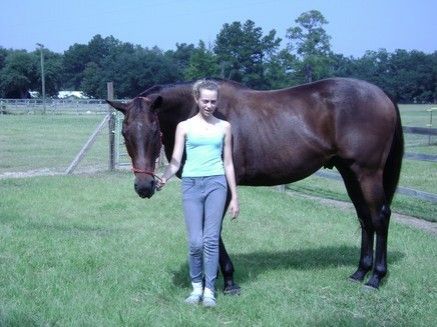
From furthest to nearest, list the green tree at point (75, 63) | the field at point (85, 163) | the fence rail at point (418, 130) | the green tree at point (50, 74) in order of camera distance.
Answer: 1. the green tree at point (75, 63)
2. the green tree at point (50, 74)
3. the field at point (85, 163)
4. the fence rail at point (418, 130)

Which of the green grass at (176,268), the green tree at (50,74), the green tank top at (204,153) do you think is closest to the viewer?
the green grass at (176,268)

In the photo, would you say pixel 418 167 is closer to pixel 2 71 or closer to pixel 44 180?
pixel 44 180

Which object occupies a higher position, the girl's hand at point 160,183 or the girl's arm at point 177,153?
the girl's arm at point 177,153

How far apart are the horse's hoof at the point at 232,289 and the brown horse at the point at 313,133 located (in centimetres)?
8

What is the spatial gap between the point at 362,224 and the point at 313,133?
3.65 feet

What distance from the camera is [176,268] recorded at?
17.9ft

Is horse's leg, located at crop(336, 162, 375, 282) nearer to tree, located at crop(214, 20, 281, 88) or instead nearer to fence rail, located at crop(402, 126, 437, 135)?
fence rail, located at crop(402, 126, 437, 135)

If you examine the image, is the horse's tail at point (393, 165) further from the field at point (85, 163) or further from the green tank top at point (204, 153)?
the field at point (85, 163)

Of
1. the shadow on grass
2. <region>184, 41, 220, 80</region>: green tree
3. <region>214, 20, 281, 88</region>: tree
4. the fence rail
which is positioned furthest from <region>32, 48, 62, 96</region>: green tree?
the shadow on grass

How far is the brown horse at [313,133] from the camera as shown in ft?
16.5

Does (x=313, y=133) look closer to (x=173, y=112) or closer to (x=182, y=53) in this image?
(x=173, y=112)

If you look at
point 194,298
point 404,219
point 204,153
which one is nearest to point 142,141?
point 204,153

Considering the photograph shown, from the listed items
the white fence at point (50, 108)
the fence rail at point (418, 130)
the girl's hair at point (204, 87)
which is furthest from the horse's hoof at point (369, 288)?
the white fence at point (50, 108)

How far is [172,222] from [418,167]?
10.5 m
